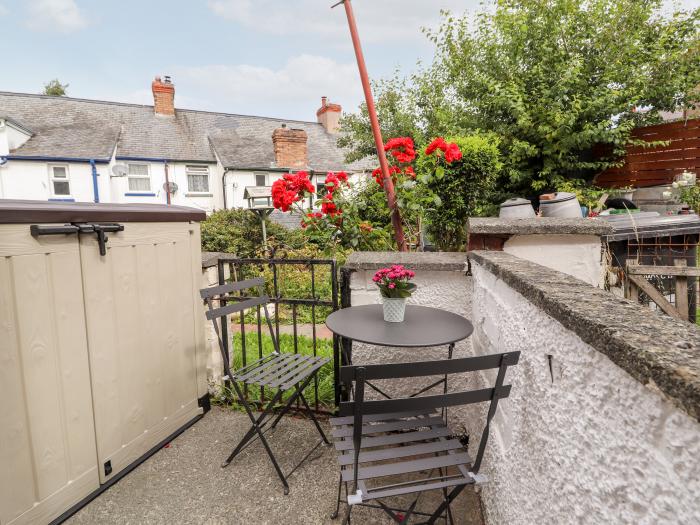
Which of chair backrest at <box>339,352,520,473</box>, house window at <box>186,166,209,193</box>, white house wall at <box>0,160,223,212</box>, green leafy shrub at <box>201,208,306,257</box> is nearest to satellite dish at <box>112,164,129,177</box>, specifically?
white house wall at <box>0,160,223,212</box>

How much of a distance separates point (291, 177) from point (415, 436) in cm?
281

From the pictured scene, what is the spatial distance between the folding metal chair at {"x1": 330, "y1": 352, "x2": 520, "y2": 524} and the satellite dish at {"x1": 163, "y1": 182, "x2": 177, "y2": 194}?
16.6m

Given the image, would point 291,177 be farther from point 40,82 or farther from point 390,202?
point 40,82

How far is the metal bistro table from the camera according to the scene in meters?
1.98

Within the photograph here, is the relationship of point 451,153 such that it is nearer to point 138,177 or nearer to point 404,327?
point 404,327

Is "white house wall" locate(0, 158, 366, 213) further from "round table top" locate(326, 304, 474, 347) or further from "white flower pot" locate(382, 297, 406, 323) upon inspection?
"white flower pot" locate(382, 297, 406, 323)

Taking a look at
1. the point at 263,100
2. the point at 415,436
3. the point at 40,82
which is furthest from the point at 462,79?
the point at 40,82

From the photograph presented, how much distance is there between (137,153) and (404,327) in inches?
695

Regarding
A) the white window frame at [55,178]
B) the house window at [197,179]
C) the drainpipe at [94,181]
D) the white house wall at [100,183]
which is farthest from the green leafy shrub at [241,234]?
the white window frame at [55,178]

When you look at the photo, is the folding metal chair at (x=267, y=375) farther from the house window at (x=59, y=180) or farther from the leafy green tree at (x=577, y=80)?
the house window at (x=59, y=180)

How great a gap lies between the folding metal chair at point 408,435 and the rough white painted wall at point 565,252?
4.48 ft

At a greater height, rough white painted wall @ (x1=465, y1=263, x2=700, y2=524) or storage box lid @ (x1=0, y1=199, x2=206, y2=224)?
storage box lid @ (x1=0, y1=199, x2=206, y2=224)

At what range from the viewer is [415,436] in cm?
174

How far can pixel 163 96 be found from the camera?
61.7ft
